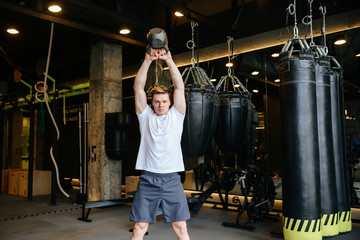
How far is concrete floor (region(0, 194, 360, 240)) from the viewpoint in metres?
3.99

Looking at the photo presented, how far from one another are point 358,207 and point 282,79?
10.7ft

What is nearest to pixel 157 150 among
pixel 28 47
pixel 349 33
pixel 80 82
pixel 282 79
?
pixel 282 79

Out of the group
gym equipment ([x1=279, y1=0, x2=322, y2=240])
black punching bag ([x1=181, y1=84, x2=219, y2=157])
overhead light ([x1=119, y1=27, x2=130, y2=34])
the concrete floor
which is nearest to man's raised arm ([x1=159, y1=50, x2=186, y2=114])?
black punching bag ([x1=181, y1=84, x2=219, y2=157])

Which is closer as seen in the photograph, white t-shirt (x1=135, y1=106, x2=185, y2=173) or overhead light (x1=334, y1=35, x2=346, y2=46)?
white t-shirt (x1=135, y1=106, x2=185, y2=173)

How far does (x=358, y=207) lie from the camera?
16.8 feet

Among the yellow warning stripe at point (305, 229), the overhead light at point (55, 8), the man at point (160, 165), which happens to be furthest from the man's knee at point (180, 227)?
the overhead light at point (55, 8)

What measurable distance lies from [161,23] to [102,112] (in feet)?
6.60

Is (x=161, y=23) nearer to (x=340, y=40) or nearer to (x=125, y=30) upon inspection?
(x=125, y=30)

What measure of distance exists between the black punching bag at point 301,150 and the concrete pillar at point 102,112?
379cm

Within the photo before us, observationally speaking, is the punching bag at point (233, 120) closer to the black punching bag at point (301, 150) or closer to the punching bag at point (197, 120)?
the punching bag at point (197, 120)

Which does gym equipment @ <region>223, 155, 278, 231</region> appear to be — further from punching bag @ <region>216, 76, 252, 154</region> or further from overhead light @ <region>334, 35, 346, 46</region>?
overhead light @ <region>334, 35, 346, 46</region>

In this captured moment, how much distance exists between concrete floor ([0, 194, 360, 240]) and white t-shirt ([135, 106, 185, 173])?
71.0 inches

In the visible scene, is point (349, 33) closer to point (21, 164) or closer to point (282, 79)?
point (282, 79)

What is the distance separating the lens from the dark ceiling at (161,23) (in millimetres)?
4840
